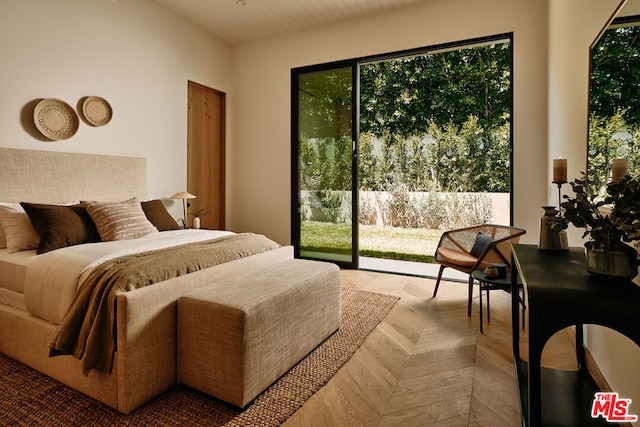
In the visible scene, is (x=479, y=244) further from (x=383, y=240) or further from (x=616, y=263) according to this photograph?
(x=383, y=240)

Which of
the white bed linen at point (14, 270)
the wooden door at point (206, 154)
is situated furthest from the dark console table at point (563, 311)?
the wooden door at point (206, 154)

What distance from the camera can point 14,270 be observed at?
2.19 metres

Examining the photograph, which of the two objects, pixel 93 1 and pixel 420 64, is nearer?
pixel 93 1

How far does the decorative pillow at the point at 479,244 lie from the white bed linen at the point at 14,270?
3.36 m

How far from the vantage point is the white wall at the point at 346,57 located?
3432 mm

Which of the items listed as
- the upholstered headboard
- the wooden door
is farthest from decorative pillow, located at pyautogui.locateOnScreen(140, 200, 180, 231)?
the wooden door

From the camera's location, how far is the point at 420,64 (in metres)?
6.88

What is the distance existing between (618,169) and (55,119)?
3.94 metres

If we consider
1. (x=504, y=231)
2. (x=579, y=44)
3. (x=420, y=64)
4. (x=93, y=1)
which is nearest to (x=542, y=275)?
(x=579, y=44)

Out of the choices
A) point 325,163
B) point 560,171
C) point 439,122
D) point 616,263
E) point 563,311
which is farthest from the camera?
point 439,122

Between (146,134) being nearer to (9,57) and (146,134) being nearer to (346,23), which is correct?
(9,57)

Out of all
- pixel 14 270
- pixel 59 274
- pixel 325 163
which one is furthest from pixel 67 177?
pixel 325 163

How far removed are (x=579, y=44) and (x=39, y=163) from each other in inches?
158

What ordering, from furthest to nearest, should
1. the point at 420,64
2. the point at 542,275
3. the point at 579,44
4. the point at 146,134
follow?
1. the point at 420,64
2. the point at 146,134
3. the point at 579,44
4. the point at 542,275
